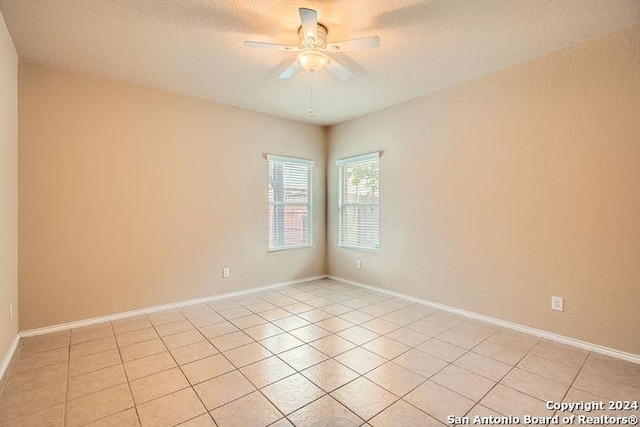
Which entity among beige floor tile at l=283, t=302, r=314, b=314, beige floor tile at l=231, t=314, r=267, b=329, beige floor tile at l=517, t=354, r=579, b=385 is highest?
beige floor tile at l=517, t=354, r=579, b=385

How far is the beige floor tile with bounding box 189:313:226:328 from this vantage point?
10.7 feet

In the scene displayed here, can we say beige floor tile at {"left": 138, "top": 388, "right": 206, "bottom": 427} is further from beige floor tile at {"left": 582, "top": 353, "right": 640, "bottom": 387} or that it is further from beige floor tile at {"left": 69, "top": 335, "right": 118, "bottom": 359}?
beige floor tile at {"left": 582, "top": 353, "right": 640, "bottom": 387}

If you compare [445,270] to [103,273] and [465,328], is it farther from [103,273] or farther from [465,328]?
[103,273]

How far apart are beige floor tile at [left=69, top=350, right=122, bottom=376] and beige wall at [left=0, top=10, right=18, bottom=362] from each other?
0.48 metres

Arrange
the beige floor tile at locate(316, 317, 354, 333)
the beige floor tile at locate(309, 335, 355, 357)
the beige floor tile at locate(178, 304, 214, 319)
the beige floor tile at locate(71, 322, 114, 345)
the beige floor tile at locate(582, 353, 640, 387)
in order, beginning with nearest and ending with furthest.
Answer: the beige floor tile at locate(582, 353, 640, 387)
the beige floor tile at locate(309, 335, 355, 357)
the beige floor tile at locate(71, 322, 114, 345)
the beige floor tile at locate(316, 317, 354, 333)
the beige floor tile at locate(178, 304, 214, 319)

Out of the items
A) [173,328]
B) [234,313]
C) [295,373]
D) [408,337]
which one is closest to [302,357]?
[295,373]

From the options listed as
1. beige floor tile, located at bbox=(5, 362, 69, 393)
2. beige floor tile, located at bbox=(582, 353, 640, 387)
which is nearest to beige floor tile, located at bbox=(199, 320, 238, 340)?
beige floor tile, located at bbox=(5, 362, 69, 393)

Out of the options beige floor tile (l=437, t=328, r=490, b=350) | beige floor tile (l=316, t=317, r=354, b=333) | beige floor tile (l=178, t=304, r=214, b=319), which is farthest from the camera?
beige floor tile (l=178, t=304, r=214, b=319)

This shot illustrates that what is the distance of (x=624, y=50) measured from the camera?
95.9 inches

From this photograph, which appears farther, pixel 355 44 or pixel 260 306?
pixel 260 306

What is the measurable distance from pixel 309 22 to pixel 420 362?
104 inches

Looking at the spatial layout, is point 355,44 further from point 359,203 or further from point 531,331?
point 531,331

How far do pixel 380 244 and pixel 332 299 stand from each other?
1043mm

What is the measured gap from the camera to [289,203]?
486 centimetres
